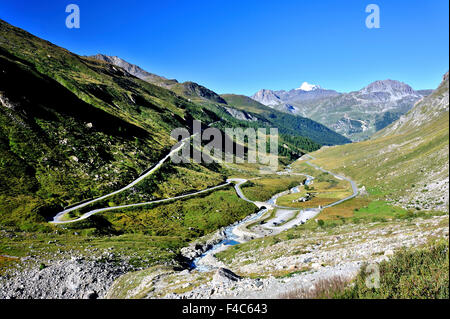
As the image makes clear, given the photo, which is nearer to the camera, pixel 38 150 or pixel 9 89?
pixel 38 150

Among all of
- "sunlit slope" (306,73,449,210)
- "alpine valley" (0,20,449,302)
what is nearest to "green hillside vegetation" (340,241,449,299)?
"alpine valley" (0,20,449,302)

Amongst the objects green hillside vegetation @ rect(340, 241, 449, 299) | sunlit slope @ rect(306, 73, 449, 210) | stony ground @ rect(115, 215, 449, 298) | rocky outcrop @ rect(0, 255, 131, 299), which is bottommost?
rocky outcrop @ rect(0, 255, 131, 299)

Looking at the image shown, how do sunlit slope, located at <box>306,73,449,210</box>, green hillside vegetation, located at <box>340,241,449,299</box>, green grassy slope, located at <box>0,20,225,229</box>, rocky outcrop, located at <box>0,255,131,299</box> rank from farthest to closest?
green grassy slope, located at <box>0,20,225,229</box> < sunlit slope, located at <box>306,73,449,210</box> < rocky outcrop, located at <box>0,255,131,299</box> < green hillside vegetation, located at <box>340,241,449,299</box>

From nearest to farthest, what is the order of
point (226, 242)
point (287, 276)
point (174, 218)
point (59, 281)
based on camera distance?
point (287, 276) < point (59, 281) < point (226, 242) < point (174, 218)

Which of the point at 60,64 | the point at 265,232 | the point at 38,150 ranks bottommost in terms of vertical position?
the point at 265,232

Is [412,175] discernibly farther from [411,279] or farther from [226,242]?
[411,279]

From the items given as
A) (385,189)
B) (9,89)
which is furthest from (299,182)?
(9,89)

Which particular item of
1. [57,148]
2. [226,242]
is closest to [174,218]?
[226,242]

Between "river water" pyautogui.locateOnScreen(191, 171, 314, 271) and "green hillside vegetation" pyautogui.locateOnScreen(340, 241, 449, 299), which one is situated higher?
Result: "green hillside vegetation" pyautogui.locateOnScreen(340, 241, 449, 299)

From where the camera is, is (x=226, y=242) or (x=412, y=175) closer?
(x=226, y=242)

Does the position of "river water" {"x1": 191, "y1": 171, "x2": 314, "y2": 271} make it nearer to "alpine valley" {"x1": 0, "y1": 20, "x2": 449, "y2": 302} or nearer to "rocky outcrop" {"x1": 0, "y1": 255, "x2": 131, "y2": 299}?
"alpine valley" {"x1": 0, "y1": 20, "x2": 449, "y2": 302}
